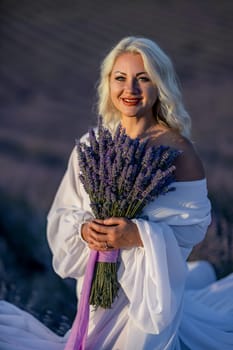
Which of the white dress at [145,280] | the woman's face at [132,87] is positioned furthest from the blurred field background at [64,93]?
the woman's face at [132,87]

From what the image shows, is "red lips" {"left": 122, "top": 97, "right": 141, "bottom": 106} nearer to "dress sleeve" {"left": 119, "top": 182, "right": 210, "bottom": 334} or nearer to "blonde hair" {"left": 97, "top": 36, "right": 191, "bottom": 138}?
"blonde hair" {"left": 97, "top": 36, "right": 191, "bottom": 138}

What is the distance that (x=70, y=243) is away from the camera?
296cm

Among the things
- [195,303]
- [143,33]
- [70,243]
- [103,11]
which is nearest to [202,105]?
[143,33]

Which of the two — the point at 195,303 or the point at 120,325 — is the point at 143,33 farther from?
the point at 120,325

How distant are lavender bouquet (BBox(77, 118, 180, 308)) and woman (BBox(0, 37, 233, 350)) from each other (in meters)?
0.06

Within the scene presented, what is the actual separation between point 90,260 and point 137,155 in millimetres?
463

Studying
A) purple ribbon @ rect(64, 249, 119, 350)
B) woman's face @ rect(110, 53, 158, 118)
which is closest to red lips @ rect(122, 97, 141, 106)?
woman's face @ rect(110, 53, 158, 118)

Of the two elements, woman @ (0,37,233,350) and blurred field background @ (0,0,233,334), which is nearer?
woman @ (0,37,233,350)

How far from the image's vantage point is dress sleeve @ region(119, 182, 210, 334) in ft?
8.89

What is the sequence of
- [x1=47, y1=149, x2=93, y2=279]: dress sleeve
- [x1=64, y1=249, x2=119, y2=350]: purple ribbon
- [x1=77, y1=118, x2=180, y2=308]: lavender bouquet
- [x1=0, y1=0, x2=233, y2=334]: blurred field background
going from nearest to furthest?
1. [x1=77, y1=118, x2=180, y2=308]: lavender bouquet
2. [x1=64, y1=249, x2=119, y2=350]: purple ribbon
3. [x1=47, y1=149, x2=93, y2=279]: dress sleeve
4. [x1=0, y1=0, x2=233, y2=334]: blurred field background

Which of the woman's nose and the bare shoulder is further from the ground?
the woman's nose

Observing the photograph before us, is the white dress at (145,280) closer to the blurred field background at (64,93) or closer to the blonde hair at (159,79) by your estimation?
the blonde hair at (159,79)

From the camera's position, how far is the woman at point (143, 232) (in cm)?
273

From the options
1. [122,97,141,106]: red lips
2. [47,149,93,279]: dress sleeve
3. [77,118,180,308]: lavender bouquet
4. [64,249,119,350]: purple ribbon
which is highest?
[122,97,141,106]: red lips
